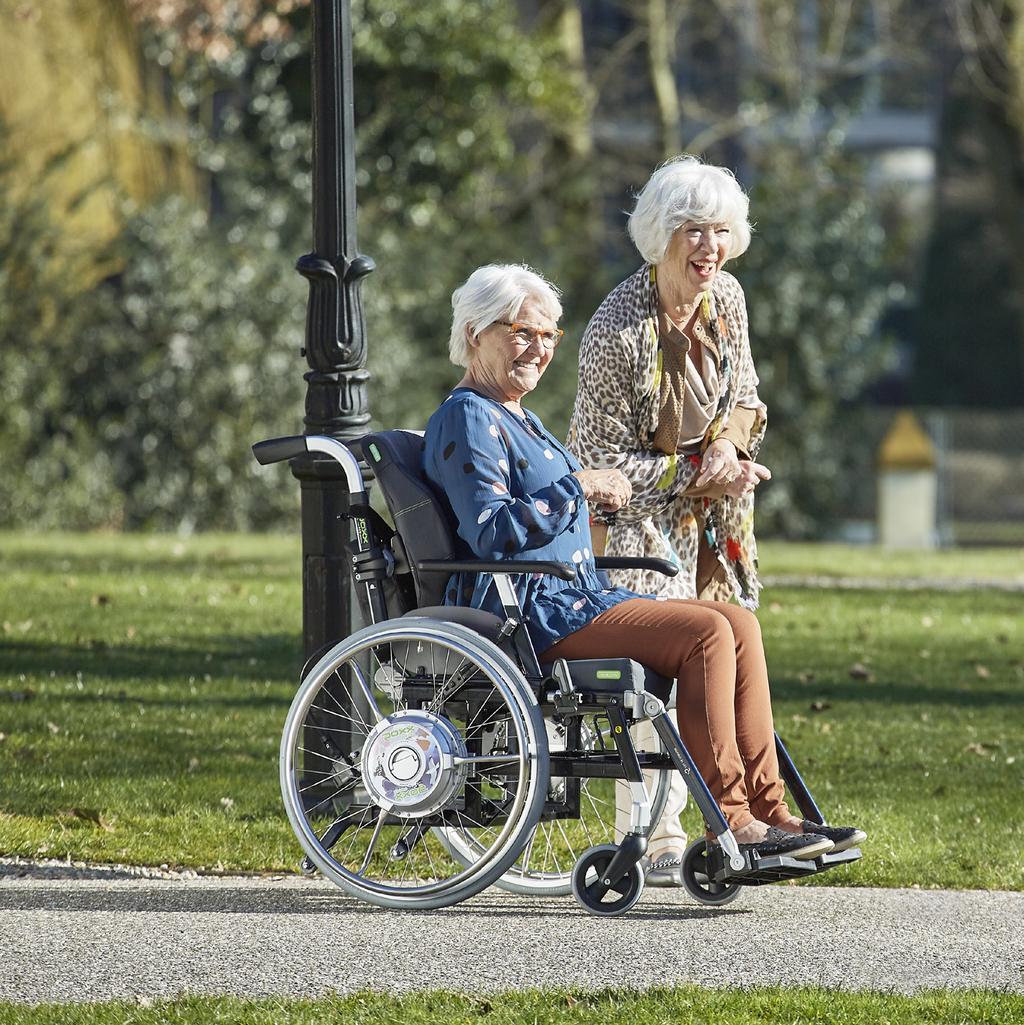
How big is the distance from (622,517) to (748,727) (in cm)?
82

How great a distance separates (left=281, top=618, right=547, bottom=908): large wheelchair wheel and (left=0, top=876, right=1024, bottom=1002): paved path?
0.15 metres

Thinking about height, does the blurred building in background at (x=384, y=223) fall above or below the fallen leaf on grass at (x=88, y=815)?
above

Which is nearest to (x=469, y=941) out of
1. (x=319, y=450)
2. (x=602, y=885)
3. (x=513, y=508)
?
(x=602, y=885)

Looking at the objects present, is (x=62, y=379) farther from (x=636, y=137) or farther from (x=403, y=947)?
(x=636, y=137)

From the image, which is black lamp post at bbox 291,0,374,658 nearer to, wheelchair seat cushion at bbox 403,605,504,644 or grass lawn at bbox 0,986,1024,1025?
wheelchair seat cushion at bbox 403,605,504,644

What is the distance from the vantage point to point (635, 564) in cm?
504

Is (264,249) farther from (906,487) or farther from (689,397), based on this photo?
(689,397)

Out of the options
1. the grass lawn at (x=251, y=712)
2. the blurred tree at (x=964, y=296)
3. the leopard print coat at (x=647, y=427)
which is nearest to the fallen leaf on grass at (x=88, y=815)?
the grass lawn at (x=251, y=712)

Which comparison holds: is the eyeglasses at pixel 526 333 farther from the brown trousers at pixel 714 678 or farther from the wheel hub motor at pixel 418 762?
the wheel hub motor at pixel 418 762

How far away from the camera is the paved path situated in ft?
13.6

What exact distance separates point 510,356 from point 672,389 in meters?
0.56

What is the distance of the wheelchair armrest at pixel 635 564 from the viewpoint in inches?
195

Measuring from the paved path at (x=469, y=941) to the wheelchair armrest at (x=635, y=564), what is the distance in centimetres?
86

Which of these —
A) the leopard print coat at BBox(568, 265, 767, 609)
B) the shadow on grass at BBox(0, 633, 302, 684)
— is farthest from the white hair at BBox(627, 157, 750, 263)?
the shadow on grass at BBox(0, 633, 302, 684)
